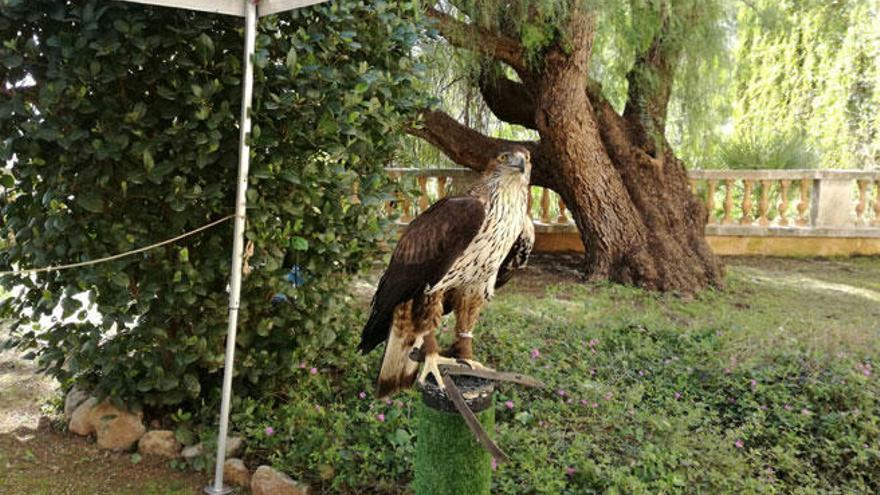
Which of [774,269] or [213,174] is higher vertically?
[213,174]

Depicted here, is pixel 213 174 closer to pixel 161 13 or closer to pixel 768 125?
pixel 161 13

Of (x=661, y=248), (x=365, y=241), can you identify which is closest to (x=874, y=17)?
(x=661, y=248)

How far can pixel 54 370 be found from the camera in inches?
131

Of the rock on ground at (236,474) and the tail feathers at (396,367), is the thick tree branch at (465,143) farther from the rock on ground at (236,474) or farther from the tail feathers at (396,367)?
the rock on ground at (236,474)

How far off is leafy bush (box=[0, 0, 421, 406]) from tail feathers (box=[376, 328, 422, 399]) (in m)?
0.65

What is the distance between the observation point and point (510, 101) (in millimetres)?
7141

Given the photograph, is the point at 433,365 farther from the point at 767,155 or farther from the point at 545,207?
the point at 767,155

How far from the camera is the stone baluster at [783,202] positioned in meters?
8.45

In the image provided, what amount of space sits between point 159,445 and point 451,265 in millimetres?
1832

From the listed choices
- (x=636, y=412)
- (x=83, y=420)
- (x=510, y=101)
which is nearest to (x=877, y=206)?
(x=510, y=101)

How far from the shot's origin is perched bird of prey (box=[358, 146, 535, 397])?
100 inches

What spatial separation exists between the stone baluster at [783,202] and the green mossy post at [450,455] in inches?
289

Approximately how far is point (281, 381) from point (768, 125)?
1059 cm

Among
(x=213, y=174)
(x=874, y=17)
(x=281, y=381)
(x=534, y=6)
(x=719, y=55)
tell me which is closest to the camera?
(x=213, y=174)
